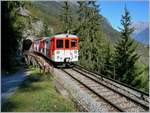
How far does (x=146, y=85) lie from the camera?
46.6 m

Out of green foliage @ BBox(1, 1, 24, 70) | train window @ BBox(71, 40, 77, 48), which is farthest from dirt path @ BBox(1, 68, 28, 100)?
train window @ BBox(71, 40, 77, 48)

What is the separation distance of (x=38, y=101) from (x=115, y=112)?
3.46 metres

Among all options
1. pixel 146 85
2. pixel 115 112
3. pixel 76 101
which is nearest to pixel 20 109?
pixel 76 101

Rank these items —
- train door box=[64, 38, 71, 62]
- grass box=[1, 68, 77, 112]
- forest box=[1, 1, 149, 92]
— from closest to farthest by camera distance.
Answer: grass box=[1, 68, 77, 112]
forest box=[1, 1, 149, 92]
train door box=[64, 38, 71, 62]

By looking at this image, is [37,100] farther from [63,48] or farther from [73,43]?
[73,43]

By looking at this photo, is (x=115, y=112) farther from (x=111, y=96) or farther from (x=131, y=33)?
(x=131, y=33)

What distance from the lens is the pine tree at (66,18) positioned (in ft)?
→ 207

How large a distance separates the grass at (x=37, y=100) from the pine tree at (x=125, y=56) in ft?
79.5

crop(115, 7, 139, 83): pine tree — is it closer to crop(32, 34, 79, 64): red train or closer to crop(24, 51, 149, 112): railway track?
crop(32, 34, 79, 64): red train

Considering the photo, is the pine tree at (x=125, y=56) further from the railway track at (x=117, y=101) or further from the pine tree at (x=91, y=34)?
the railway track at (x=117, y=101)

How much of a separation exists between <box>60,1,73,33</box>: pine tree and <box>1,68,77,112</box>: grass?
45301 millimetres

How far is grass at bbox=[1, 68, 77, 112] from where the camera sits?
12.7 m

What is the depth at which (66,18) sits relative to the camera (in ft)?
211

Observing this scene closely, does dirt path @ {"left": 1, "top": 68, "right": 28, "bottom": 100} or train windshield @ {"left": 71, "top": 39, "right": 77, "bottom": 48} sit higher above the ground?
train windshield @ {"left": 71, "top": 39, "right": 77, "bottom": 48}
